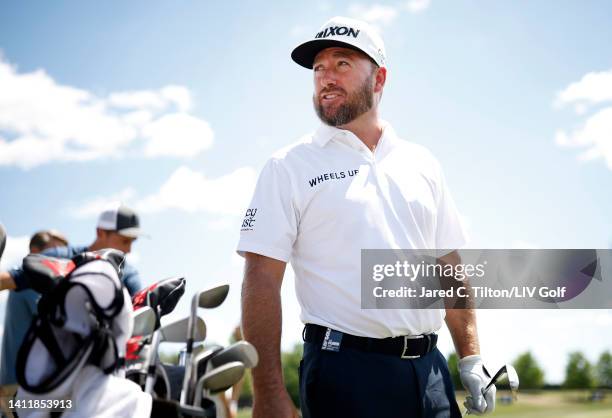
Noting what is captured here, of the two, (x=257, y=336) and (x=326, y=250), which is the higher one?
(x=326, y=250)

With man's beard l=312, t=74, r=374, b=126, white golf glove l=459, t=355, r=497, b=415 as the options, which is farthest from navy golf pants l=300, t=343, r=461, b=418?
man's beard l=312, t=74, r=374, b=126

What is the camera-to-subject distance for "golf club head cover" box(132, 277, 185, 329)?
3.19 metres

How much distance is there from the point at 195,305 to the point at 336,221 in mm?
1042

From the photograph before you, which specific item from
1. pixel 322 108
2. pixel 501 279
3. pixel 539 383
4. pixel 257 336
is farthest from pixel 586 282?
pixel 539 383

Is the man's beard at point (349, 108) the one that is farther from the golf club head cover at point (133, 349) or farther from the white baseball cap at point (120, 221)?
the white baseball cap at point (120, 221)

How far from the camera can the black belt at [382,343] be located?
375cm

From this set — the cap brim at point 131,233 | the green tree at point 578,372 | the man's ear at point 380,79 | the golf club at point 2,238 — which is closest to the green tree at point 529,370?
the green tree at point 578,372

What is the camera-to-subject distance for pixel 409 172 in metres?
4.25

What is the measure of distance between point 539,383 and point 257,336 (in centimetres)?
10685

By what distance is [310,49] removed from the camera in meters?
4.42

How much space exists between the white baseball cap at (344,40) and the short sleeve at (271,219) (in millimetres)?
860

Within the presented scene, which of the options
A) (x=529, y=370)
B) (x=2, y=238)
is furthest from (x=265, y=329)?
(x=529, y=370)

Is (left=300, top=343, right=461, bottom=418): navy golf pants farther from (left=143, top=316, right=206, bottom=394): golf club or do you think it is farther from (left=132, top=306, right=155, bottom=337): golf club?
(left=132, top=306, right=155, bottom=337): golf club

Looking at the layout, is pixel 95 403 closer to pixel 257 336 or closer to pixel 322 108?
pixel 257 336
